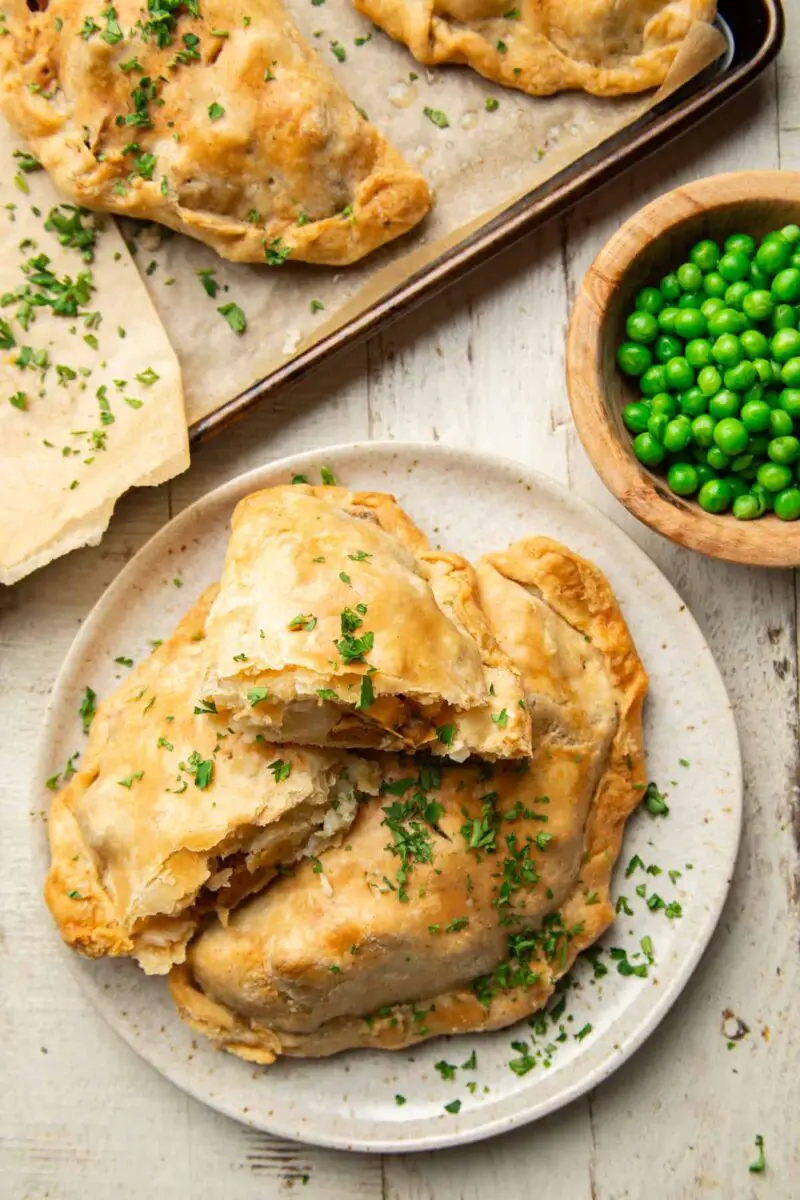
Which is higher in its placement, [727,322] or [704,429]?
[727,322]

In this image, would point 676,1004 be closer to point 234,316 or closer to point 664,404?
point 664,404

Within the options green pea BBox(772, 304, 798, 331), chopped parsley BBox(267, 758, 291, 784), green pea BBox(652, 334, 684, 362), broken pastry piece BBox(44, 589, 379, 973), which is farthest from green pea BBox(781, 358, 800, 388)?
chopped parsley BBox(267, 758, 291, 784)

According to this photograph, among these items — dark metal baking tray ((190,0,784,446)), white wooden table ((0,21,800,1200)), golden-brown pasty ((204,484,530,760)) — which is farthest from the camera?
white wooden table ((0,21,800,1200))

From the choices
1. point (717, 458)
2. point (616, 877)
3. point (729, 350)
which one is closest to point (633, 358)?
point (729, 350)

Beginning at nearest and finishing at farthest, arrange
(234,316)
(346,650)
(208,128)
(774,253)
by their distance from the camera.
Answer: (346,650)
(774,253)
(208,128)
(234,316)

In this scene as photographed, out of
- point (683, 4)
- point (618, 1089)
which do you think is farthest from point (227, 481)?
point (618, 1089)

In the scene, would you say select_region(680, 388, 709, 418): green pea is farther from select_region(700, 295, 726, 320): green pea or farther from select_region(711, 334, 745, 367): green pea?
select_region(700, 295, 726, 320): green pea
